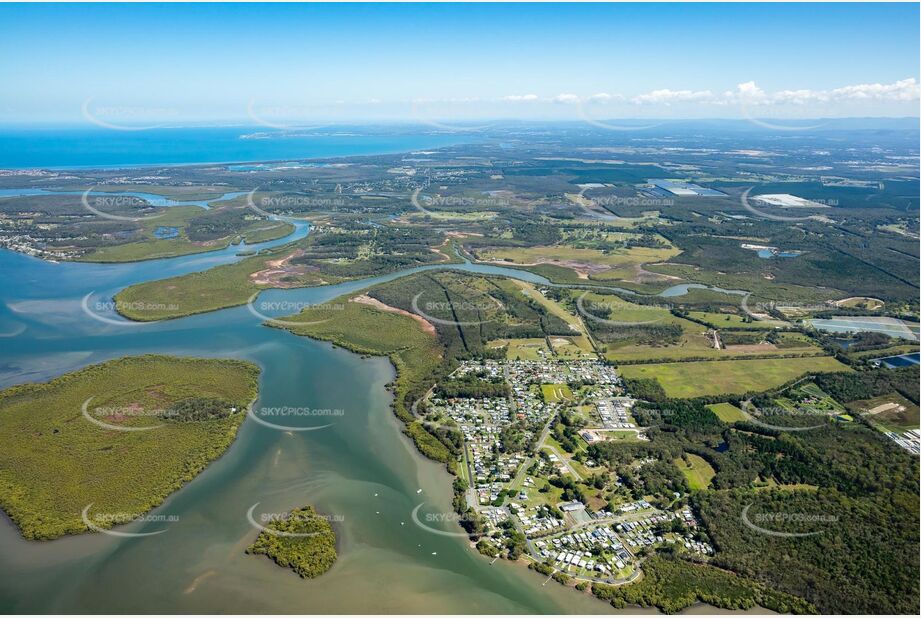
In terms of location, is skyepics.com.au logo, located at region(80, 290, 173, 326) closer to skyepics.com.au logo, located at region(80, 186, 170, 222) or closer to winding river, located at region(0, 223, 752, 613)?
winding river, located at region(0, 223, 752, 613)

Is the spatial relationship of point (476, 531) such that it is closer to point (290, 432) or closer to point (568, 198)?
point (290, 432)

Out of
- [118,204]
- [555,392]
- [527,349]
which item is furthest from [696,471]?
[118,204]

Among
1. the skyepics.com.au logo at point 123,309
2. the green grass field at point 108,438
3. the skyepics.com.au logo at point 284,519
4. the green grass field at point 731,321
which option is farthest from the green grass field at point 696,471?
the skyepics.com.au logo at point 123,309

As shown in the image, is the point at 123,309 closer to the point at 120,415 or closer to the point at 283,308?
the point at 283,308

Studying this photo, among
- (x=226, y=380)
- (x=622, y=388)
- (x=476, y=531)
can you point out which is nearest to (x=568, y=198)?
(x=622, y=388)

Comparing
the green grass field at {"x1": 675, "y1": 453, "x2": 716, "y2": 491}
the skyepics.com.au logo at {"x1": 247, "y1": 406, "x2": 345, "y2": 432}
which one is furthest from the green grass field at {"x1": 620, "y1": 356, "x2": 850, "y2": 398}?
the skyepics.com.au logo at {"x1": 247, "y1": 406, "x2": 345, "y2": 432}

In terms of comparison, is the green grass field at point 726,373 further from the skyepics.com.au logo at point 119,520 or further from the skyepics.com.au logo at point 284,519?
the skyepics.com.au logo at point 119,520

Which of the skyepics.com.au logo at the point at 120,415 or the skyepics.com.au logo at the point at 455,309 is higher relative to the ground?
the skyepics.com.au logo at the point at 455,309
